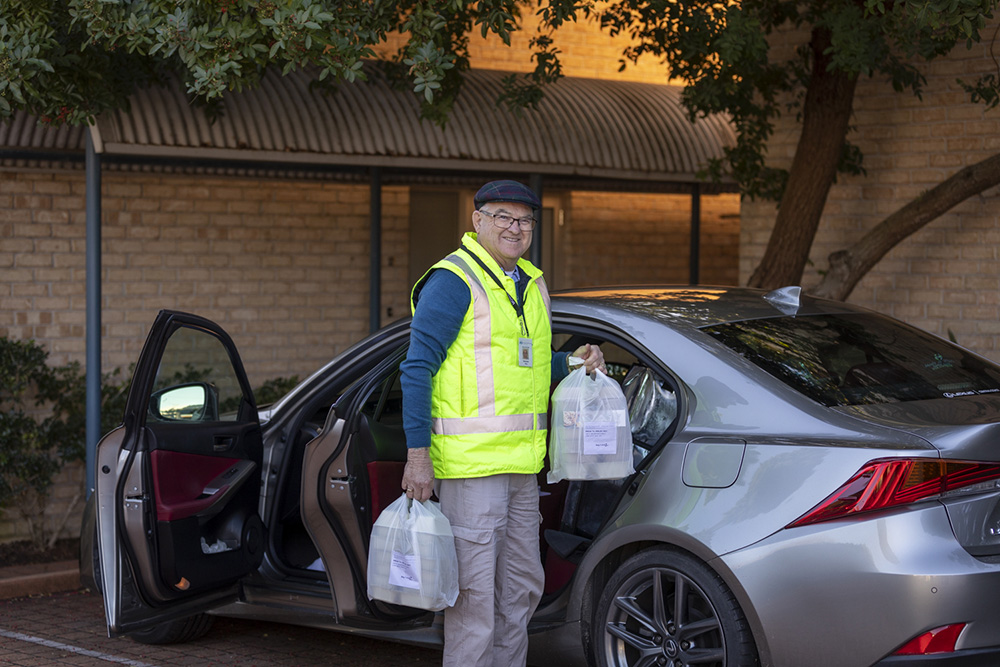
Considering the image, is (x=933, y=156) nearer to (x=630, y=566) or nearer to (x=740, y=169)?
(x=740, y=169)

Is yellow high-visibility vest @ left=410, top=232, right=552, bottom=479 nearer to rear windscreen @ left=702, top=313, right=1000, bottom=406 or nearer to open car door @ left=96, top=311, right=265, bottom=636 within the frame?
rear windscreen @ left=702, top=313, right=1000, bottom=406

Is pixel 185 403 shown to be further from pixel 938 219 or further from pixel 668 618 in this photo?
pixel 938 219

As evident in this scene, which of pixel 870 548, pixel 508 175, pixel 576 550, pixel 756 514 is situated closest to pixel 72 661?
pixel 576 550

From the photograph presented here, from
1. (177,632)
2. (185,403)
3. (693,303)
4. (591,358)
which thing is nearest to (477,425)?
(591,358)

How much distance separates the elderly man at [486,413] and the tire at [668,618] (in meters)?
0.32

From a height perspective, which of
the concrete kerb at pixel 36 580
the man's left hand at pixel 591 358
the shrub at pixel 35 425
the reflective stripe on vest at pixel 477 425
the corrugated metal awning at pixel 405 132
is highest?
the corrugated metal awning at pixel 405 132

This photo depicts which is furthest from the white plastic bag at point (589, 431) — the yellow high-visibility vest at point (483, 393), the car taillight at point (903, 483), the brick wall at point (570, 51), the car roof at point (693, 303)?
the brick wall at point (570, 51)

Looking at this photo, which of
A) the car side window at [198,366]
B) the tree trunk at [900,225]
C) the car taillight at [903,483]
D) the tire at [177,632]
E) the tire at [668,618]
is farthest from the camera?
the car side window at [198,366]

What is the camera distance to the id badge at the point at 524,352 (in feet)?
14.1

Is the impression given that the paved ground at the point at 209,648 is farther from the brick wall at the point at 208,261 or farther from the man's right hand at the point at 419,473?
the brick wall at the point at 208,261

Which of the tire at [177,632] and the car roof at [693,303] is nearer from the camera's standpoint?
the car roof at [693,303]

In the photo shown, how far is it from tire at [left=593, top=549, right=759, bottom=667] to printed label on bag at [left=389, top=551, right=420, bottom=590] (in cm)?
67

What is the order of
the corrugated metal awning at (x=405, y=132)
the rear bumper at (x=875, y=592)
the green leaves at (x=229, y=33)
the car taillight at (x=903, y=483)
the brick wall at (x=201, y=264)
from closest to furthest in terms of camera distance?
the rear bumper at (x=875, y=592) < the car taillight at (x=903, y=483) < the green leaves at (x=229, y=33) < the corrugated metal awning at (x=405, y=132) < the brick wall at (x=201, y=264)

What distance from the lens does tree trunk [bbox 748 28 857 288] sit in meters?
7.64
